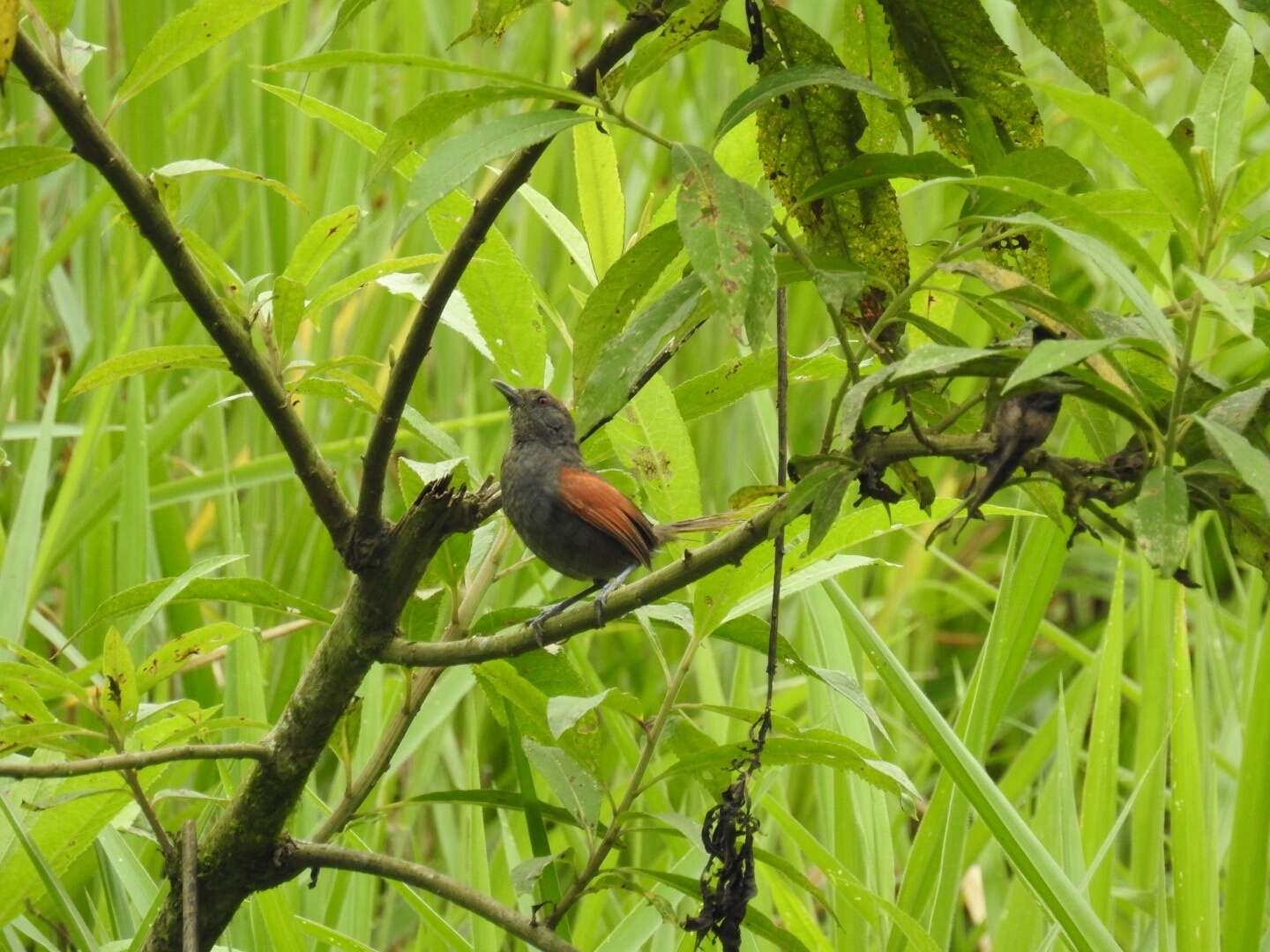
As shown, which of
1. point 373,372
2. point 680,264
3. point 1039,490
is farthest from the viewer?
point 373,372

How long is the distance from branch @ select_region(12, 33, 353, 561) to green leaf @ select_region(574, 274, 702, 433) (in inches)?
13.6

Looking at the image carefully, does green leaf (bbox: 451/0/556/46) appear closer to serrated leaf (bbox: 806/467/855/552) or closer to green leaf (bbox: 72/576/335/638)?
serrated leaf (bbox: 806/467/855/552)

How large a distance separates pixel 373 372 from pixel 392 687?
4.46ft

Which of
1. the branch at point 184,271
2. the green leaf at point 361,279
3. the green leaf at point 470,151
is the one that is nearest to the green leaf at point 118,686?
the branch at point 184,271

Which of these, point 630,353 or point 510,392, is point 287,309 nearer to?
point 630,353

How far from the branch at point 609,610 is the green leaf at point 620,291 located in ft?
0.57

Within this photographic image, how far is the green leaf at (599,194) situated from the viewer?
186cm

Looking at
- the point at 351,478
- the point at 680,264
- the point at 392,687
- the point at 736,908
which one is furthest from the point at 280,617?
the point at 736,908

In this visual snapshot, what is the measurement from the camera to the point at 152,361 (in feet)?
5.04

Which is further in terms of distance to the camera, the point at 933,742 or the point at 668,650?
the point at 668,650

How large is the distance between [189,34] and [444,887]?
833 millimetres

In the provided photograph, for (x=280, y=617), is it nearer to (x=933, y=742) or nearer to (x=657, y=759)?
(x=657, y=759)

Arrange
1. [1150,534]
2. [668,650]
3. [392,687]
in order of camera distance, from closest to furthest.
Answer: [1150,534]
[392,687]
[668,650]

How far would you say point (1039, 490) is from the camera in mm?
1293
